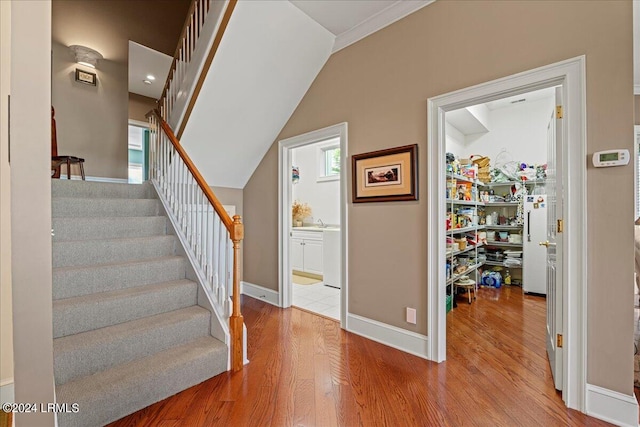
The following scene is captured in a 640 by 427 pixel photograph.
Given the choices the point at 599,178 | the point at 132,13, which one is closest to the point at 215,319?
the point at 599,178

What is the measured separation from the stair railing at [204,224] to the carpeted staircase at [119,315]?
5.3 inches

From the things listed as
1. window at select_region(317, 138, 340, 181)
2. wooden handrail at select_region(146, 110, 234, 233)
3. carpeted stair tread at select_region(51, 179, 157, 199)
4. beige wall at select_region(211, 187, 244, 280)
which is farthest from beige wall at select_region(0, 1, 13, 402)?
window at select_region(317, 138, 340, 181)

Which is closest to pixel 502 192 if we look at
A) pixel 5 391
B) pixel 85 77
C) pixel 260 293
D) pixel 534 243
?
pixel 534 243

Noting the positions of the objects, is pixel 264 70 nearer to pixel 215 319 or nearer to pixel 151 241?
pixel 151 241

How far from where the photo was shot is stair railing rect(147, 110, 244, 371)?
2258 millimetres

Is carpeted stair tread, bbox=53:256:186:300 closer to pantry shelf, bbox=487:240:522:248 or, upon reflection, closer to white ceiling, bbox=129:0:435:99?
white ceiling, bbox=129:0:435:99

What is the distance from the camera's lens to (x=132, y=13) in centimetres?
409

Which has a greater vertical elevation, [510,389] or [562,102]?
[562,102]

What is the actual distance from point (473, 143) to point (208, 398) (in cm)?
557

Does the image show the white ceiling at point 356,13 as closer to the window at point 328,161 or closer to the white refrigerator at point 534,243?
the window at point 328,161

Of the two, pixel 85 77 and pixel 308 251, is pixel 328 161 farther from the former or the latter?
pixel 85 77

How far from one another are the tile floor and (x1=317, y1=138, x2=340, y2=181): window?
2.11 metres

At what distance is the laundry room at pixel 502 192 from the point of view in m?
4.18

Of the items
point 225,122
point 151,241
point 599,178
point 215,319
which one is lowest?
point 215,319
